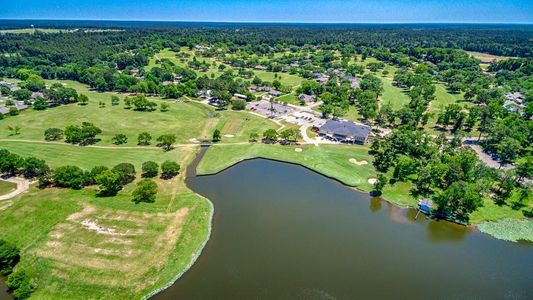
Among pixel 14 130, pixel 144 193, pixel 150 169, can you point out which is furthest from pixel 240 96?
pixel 144 193

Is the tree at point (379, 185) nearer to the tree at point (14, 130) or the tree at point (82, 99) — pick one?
the tree at point (14, 130)

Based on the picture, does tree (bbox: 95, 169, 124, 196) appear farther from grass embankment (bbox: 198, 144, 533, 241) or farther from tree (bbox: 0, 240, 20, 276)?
tree (bbox: 0, 240, 20, 276)

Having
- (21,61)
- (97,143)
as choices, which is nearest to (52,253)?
(97,143)

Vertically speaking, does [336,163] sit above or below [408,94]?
below

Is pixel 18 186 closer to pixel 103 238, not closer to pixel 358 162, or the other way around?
pixel 103 238

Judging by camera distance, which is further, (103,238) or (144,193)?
(144,193)

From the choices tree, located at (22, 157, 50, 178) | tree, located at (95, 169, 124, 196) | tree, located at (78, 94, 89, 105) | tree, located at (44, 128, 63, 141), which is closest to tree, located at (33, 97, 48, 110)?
tree, located at (78, 94, 89, 105)
